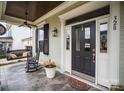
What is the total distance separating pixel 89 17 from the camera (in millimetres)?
4133

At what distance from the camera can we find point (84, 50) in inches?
173

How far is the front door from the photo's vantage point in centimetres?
406

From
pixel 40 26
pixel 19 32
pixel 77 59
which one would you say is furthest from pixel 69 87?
pixel 19 32

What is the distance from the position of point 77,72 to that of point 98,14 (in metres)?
2.25

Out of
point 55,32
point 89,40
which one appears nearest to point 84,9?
point 89,40

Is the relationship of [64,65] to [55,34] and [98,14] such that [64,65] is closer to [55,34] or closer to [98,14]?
[55,34]

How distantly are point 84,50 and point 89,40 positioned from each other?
427mm

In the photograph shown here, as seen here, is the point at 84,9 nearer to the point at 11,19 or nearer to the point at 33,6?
the point at 33,6

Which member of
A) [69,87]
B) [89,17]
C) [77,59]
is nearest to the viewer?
[69,87]

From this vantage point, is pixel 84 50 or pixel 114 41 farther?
pixel 84 50

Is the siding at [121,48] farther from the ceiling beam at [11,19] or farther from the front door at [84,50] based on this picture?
the ceiling beam at [11,19]

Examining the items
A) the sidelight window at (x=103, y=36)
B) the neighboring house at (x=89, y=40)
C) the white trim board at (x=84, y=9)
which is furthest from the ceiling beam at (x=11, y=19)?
the sidelight window at (x=103, y=36)

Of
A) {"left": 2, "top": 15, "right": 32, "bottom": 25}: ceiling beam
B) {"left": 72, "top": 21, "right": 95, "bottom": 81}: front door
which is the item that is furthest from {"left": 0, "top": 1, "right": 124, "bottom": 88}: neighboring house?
{"left": 2, "top": 15, "right": 32, "bottom": 25}: ceiling beam

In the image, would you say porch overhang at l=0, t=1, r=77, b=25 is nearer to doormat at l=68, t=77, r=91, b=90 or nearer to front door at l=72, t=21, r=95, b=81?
front door at l=72, t=21, r=95, b=81
